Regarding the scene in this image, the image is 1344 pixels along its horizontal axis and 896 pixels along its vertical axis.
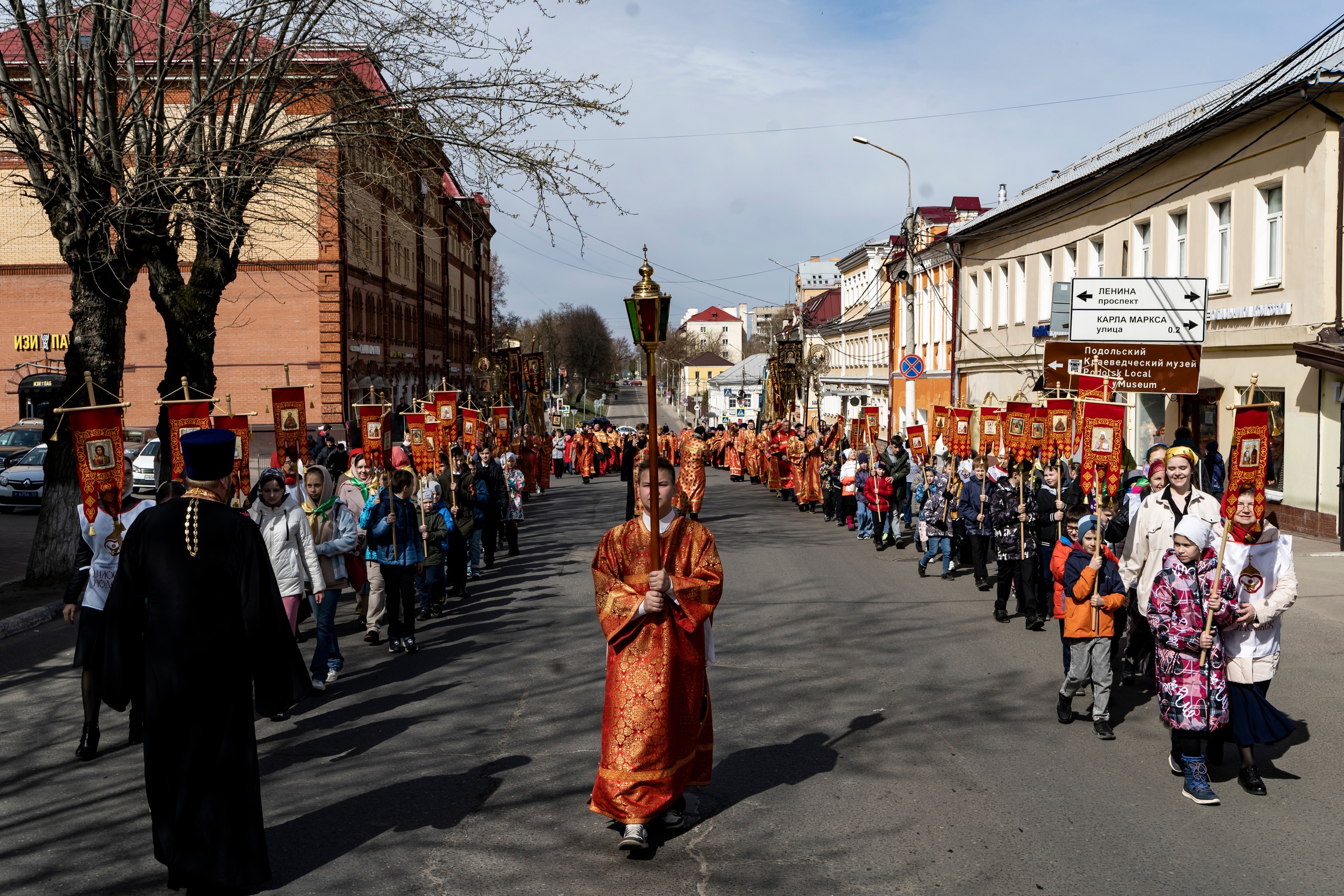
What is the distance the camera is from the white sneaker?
530 centimetres

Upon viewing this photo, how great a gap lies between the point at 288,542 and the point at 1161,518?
5.90 metres

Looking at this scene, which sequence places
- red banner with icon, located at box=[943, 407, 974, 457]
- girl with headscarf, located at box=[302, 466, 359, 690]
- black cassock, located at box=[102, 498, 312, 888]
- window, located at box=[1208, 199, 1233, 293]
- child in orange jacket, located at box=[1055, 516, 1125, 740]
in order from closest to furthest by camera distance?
black cassock, located at box=[102, 498, 312, 888] < child in orange jacket, located at box=[1055, 516, 1125, 740] < girl with headscarf, located at box=[302, 466, 359, 690] < red banner with icon, located at box=[943, 407, 974, 457] < window, located at box=[1208, 199, 1233, 293]

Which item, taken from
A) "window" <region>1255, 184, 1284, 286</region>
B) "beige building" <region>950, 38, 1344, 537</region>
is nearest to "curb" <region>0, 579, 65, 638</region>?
"beige building" <region>950, 38, 1344, 537</region>

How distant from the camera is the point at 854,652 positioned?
987 centimetres

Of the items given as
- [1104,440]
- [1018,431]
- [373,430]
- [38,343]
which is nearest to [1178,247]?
[1018,431]

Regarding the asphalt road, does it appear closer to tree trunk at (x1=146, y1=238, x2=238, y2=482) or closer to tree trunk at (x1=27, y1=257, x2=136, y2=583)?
tree trunk at (x1=27, y1=257, x2=136, y2=583)

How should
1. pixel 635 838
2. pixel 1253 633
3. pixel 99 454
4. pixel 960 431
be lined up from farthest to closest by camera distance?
1. pixel 960 431
2. pixel 99 454
3. pixel 1253 633
4. pixel 635 838

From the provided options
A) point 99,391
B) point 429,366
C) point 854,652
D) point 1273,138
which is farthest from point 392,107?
point 429,366

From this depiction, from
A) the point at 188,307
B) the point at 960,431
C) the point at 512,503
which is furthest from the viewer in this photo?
the point at 960,431

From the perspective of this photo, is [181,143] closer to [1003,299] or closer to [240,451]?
[240,451]

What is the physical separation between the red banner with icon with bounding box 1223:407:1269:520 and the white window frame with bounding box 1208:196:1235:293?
1313cm

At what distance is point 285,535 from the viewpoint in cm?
813

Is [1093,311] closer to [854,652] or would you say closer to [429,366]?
[854,652]

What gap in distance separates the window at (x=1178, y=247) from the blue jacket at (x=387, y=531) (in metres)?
17.0
